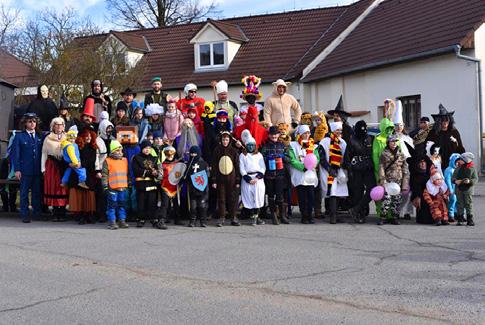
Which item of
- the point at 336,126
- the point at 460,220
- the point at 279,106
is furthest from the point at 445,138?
the point at 279,106

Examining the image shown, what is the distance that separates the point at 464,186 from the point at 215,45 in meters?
24.0

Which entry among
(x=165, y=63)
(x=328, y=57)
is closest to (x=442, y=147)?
(x=328, y=57)

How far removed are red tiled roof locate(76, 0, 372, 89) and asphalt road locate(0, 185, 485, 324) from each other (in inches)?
799

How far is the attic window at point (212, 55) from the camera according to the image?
33719 mm

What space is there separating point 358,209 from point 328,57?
1818cm

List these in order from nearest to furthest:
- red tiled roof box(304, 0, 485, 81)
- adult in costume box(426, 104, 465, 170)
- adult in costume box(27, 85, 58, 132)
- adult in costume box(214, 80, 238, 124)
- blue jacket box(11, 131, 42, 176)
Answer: adult in costume box(426, 104, 465, 170)
blue jacket box(11, 131, 42, 176)
adult in costume box(214, 80, 238, 124)
adult in costume box(27, 85, 58, 132)
red tiled roof box(304, 0, 485, 81)

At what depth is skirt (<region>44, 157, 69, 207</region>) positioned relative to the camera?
12.5m

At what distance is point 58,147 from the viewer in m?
12.4

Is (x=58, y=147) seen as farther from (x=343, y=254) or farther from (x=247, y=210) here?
(x=343, y=254)

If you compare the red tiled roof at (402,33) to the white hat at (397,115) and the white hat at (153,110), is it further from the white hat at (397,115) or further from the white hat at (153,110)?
the white hat at (153,110)

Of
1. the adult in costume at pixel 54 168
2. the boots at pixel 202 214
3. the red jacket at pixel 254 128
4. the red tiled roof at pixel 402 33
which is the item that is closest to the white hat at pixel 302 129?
the red jacket at pixel 254 128

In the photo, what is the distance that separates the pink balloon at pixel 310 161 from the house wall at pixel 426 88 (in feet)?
34.1

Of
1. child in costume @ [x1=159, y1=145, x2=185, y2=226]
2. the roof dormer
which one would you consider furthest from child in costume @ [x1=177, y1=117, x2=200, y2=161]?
the roof dormer

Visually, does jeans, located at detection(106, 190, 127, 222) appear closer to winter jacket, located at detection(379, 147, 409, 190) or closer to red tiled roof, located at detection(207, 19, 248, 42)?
winter jacket, located at detection(379, 147, 409, 190)
